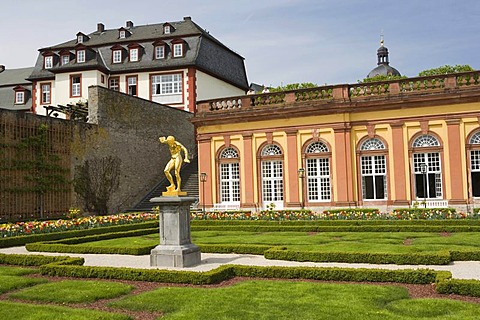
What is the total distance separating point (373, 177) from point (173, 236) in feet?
53.0

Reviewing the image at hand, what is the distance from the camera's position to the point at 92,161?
29.1 m

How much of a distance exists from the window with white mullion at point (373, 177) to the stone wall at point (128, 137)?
1484 centimetres

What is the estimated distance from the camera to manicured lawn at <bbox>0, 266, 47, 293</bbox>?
9284mm

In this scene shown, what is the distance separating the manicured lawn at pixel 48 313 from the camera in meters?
6.83

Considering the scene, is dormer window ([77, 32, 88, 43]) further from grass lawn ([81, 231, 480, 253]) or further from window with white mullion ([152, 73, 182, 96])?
grass lawn ([81, 231, 480, 253])

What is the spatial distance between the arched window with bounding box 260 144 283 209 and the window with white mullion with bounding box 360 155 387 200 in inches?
172

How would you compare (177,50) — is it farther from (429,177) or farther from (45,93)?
(429,177)

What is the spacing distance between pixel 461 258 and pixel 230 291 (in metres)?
6.04

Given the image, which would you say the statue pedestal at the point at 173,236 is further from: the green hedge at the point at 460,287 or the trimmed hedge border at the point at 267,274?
the green hedge at the point at 460,287

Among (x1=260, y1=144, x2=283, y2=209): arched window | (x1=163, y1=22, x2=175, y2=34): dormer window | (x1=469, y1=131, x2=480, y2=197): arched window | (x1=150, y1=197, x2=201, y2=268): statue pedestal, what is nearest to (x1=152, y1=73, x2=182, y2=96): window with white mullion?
(x1=163, y1=22, x2=175, y2=34): dormer window

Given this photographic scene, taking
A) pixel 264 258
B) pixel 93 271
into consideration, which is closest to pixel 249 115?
pixel 264 258

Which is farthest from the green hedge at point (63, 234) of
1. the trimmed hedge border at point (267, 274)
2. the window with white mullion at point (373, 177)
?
the window with white mullion at point (373, 177)

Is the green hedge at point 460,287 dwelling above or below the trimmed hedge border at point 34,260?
below

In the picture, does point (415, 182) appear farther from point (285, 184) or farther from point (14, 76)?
point (14, 76)
